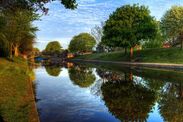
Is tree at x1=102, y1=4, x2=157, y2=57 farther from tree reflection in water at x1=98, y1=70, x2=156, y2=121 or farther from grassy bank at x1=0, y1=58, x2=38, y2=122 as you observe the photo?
grassy bank at x1=0, y1=58, x2=38, y2=122

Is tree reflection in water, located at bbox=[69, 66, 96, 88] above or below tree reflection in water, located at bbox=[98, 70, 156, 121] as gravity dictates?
below

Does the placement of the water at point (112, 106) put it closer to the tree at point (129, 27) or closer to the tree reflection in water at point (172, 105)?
the tree reflection in water at point (172, 105)

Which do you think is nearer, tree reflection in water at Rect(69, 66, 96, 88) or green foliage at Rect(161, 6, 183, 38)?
tree reflection in water at Rect(69, 66, 96, 88)

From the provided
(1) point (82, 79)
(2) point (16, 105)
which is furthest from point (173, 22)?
(2) point (16, 105)

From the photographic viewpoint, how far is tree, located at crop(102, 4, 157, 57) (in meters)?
71.9

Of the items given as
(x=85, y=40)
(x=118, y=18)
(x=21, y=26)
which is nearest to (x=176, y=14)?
(x=118, y=18)

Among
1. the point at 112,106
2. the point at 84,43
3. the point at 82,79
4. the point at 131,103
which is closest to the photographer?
the point at 112,106

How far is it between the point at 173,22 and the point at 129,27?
11.4 metres

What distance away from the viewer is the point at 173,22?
6494cm

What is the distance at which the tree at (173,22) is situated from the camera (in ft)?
211

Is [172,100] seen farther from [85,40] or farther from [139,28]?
[85,40]

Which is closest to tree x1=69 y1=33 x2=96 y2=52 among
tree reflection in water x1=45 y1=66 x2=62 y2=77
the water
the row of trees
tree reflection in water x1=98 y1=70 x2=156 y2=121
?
the row of trees

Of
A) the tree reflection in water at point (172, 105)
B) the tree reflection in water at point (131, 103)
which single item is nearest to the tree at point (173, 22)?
the tree reflection in water at point (131, 103)

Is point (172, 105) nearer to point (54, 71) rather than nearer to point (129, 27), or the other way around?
point (54, 71)
